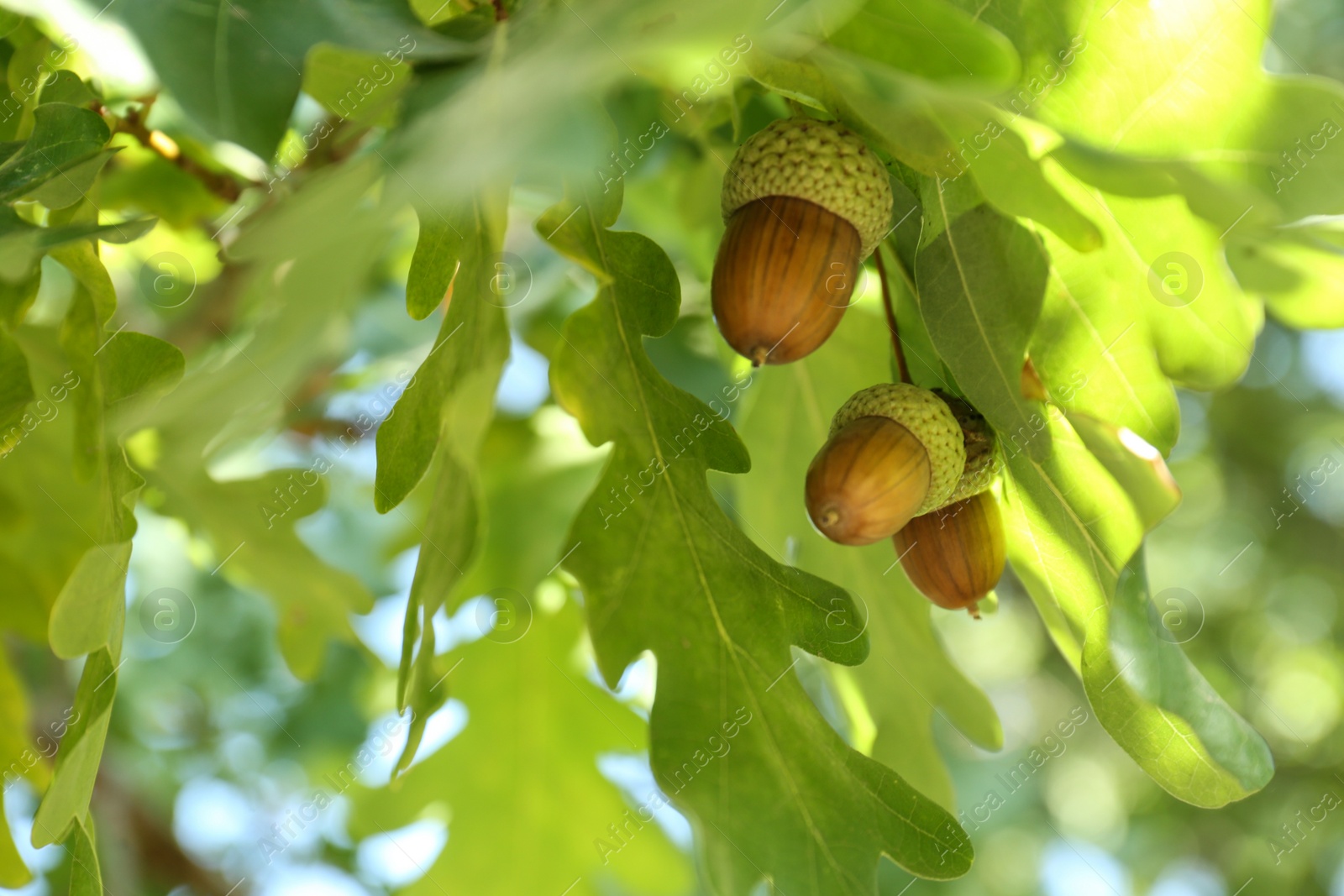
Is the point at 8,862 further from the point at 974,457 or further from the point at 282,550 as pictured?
the point at 974,457

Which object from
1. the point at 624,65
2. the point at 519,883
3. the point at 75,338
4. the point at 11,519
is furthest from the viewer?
the point at 519,883

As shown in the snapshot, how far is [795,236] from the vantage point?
2.15ft

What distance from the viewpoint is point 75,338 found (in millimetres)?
662

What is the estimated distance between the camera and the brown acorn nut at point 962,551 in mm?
678

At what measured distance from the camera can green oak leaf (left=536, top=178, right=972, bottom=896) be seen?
67cm

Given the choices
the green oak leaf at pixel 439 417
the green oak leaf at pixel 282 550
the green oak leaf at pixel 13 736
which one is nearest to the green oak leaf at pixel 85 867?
the green oak leaf at pixel 439 417

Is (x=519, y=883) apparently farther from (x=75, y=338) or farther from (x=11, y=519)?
(x=75, y=338)

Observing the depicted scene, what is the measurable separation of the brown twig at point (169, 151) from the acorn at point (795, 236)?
1.51ft

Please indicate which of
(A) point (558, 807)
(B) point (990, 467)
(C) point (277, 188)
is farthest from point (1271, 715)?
(C) point (277, 188)

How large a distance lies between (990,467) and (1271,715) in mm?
4101

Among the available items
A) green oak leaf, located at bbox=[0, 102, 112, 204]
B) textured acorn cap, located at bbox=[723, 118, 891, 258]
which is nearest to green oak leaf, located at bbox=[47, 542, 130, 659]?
green oak leaf, located at bbox=[0, 102, 112, 204]

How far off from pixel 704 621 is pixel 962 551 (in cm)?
18

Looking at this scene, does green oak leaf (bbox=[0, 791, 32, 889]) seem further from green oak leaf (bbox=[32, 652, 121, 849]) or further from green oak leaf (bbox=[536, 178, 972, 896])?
green oak leaf (bbox=[536, 178, 972, 896])

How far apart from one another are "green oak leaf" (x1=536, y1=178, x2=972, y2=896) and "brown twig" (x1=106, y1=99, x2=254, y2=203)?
39 cm
